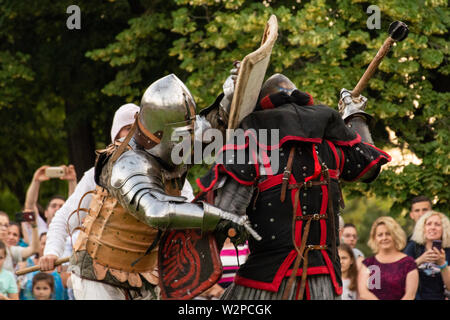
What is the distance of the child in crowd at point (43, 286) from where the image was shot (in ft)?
24.3

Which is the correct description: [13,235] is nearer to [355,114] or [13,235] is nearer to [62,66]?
[62,66]

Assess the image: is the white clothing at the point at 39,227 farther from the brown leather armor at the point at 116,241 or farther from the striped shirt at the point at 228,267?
the brown leather armor at the point at 116,241

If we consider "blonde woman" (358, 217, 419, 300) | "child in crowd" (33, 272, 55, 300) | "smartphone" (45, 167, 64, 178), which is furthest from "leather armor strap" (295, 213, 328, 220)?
"smartphone" (45, 167, 64, 178)

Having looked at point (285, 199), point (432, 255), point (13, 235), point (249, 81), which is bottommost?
point (432, 255)

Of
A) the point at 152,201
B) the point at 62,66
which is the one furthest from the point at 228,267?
the point at 62,66

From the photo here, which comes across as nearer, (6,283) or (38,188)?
(6,283)

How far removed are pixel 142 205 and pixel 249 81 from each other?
868 mm

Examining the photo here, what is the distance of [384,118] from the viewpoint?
32.4ft

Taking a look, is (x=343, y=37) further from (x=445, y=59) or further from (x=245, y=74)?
(x=245, y=74)

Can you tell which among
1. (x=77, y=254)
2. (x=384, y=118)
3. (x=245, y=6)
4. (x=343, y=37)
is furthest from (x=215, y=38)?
(x=77, y=254)

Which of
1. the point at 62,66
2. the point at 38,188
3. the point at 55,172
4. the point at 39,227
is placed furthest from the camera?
the point at 62,66

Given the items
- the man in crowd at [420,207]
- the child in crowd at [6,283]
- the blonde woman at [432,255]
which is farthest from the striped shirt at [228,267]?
the man in crowd at [420,207]

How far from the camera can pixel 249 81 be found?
4137mm

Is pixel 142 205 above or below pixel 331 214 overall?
above
